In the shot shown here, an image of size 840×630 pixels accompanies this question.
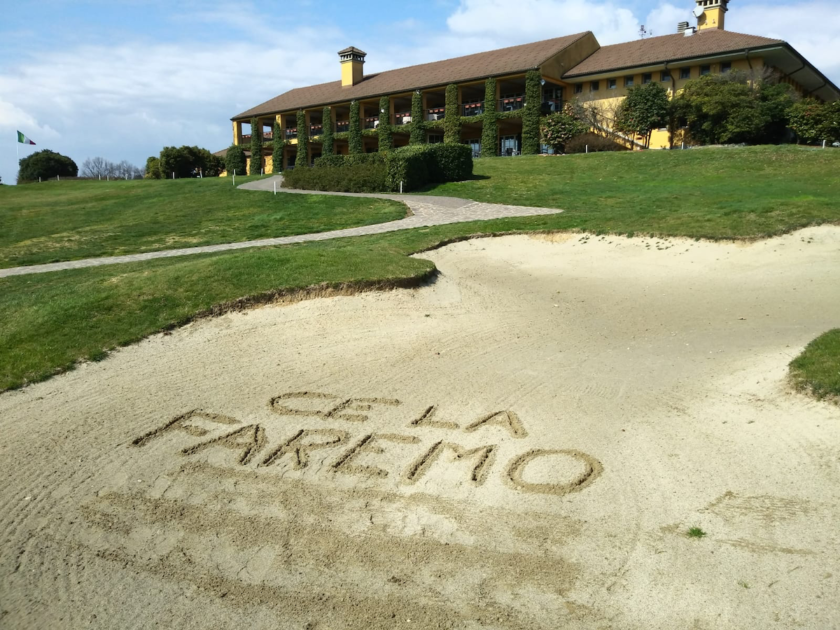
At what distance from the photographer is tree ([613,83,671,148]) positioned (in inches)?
1662

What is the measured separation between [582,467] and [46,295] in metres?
10.9

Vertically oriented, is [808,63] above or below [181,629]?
above

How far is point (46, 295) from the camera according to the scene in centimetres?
1271

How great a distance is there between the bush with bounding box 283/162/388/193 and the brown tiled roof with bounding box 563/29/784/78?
24463mm

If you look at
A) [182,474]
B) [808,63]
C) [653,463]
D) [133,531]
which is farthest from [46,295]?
[808,63]

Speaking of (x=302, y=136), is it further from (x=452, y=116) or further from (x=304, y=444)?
(x=304, y=444)

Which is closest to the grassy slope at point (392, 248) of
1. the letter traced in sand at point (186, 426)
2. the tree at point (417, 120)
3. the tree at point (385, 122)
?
the letter traced in sand at point (186, 426)

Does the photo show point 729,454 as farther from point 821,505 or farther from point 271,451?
point 271,451

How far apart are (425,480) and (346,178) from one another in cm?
2953

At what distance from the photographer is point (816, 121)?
37.2 meters

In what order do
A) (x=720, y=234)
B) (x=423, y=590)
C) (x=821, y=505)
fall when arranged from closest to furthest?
(x=423, y=590), (x=821, y=505), (x=720, y=234)

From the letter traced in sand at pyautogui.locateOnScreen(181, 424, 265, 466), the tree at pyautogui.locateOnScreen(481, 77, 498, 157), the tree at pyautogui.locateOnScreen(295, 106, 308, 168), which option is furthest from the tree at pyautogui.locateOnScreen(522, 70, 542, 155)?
the letter traced in sand at pyautogui.locateOnScreen(181, 424, 265, 466)

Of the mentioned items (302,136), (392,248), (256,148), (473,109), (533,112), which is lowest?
(392,248)

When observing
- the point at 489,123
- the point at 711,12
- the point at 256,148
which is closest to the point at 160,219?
the point at 489,123
